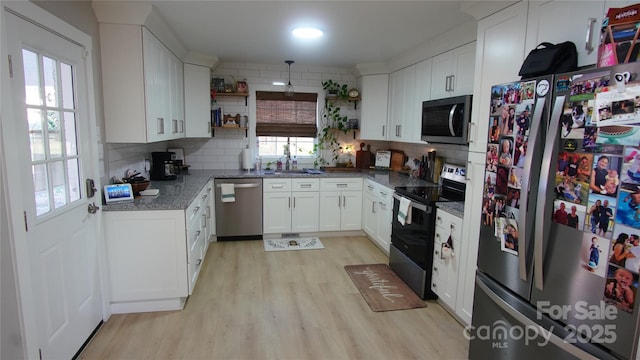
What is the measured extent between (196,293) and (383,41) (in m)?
3.05

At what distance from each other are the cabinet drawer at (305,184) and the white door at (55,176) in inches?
95.2

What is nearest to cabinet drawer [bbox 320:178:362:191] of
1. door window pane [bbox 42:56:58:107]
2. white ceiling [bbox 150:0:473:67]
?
white ceiling [bbox 150:0:473:67]

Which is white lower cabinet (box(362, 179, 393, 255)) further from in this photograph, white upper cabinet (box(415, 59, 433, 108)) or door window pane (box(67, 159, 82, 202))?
door window pane (box(67, 159, 82, 202))

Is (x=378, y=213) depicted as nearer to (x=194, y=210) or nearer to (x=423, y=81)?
(x=423, y=81)

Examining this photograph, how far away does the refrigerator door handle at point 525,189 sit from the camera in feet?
5.07

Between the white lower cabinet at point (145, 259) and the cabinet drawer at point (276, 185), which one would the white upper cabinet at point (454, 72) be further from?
the white lower cabinet at point (145, 259)

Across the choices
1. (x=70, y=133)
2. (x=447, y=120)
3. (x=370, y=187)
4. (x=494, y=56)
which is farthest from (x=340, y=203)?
(x=70, y=133)

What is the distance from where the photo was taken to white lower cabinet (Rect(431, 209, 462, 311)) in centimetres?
266

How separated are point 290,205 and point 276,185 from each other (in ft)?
1.07

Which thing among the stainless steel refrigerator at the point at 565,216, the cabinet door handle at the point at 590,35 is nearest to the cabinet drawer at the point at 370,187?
the stainless steel refrigerator at the point at 565,216

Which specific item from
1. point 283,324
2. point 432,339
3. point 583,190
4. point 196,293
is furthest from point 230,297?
point 583,190

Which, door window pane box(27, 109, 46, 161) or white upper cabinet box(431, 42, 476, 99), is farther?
white upper cabinet box(431, 42, 476, 99)

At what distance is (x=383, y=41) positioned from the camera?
3.59 m

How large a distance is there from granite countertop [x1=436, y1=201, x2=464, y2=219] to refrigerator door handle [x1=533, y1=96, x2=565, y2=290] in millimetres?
1045
